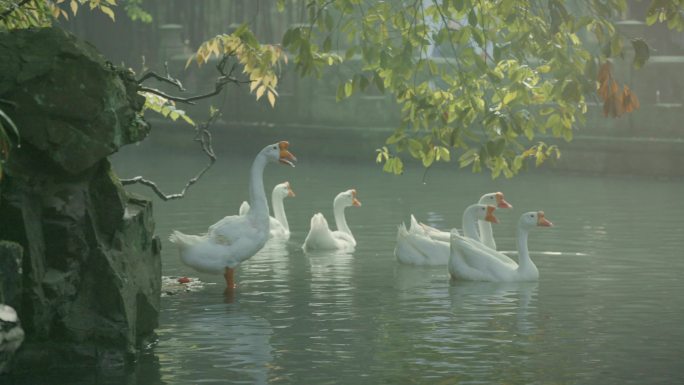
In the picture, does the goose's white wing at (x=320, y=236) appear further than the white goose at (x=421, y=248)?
Yes

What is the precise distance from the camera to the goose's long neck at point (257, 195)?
14.6 metres

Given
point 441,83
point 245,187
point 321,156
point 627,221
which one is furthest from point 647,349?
point 441,83

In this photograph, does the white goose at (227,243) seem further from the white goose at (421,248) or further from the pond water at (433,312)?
the white goose at (421,248)

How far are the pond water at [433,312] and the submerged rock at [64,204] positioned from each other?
49 cm

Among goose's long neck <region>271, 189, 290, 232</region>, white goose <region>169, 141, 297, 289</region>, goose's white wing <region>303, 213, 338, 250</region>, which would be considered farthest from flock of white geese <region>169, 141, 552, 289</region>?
goose's long neck <region>271, 189, 290, 232</region>

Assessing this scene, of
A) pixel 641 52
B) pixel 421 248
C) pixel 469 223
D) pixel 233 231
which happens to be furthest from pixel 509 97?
pixel 469 223

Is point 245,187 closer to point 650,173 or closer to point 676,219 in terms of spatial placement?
point 650,173

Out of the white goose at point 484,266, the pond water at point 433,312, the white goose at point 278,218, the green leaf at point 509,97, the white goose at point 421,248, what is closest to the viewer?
the pond water at point 433,312

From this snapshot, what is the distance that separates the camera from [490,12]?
506 inches

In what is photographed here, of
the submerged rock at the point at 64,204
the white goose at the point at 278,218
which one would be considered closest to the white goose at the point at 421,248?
the white goose at the point at 278,218

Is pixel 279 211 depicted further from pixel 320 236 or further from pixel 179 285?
pixel 179 285

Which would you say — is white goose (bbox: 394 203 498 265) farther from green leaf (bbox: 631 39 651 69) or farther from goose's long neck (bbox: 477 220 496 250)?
green leaf (bbox: 631 39 651 69)

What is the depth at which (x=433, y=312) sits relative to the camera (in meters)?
13.1

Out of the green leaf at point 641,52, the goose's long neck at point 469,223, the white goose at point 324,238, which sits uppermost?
the green leaf at point 641,52
